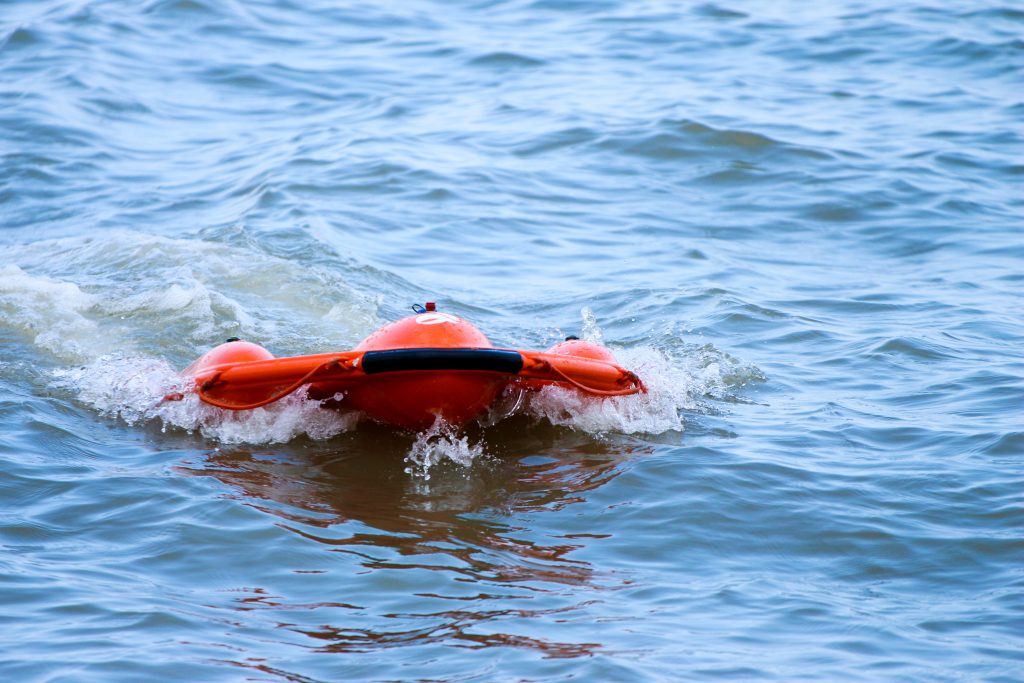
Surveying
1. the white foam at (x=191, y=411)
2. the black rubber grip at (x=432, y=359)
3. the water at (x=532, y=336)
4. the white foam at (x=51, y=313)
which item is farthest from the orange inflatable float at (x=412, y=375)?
the white foam at (x=51, y=313)

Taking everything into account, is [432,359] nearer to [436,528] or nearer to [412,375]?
[412,375]

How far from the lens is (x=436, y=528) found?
495cm

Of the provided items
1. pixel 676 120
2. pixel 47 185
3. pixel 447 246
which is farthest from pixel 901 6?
pixel 47 185

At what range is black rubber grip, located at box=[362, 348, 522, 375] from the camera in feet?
17.6

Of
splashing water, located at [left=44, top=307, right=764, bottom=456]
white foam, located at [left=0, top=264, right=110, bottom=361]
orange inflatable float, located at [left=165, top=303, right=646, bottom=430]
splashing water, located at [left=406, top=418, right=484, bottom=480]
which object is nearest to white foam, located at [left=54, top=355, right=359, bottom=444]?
splashing water, located at [left=44, top=307, right=764, bottom=456]

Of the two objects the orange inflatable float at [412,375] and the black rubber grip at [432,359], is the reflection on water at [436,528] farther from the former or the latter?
the black rubber grip at [432,359]

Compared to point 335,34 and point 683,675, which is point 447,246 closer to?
point 683,675

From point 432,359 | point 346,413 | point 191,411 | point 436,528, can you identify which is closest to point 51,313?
point 191,411

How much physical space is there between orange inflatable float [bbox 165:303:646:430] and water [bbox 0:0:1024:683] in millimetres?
231

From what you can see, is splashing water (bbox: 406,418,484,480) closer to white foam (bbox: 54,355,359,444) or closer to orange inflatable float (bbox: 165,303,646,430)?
orange inflatable float (bbox: 165,303,646,430)

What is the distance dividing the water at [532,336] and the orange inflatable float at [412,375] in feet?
0.76

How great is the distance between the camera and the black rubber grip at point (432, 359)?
212 inches

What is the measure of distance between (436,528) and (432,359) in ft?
2.61

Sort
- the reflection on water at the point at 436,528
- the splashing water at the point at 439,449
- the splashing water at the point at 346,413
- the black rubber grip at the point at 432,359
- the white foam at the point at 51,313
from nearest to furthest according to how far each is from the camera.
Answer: the reflection on water at the point at 436,528
the black rubber grip at the point at 432,359
the splashing water at the point at 439,449
the splashing water at the point at 346,413
the white foam at the point at 51,313
